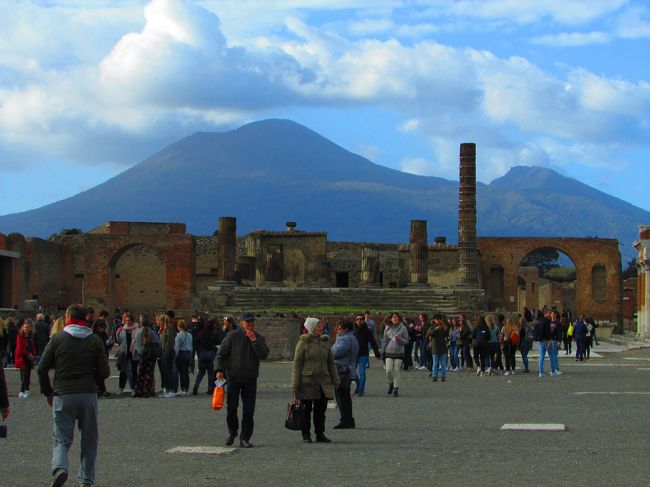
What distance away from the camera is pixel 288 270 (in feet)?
205

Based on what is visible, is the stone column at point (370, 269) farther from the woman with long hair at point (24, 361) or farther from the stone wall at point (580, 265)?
the woman with long hair at point (24, 361)

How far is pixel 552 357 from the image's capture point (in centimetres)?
2548

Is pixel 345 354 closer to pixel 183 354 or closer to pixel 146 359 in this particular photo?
pixel 146 359

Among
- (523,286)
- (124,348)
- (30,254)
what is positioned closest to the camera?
(124,348)

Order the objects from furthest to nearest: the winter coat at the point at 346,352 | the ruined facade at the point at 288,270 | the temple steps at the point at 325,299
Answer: the ruined facade at the point at 288,270
the temple steps at the point at 325,299
the winter coat at the point at 346,352

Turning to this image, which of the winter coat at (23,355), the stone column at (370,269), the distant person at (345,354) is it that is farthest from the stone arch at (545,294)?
the distant person at (345,354)

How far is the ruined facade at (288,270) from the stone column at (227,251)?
0.06 meters

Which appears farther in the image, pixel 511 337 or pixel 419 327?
pixel 419 327

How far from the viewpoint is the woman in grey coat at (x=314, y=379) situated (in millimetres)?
13172

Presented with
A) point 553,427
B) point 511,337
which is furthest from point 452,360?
point 553,427

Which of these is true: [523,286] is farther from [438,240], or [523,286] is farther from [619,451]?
[619,451]

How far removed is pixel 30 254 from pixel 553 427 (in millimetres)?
43221

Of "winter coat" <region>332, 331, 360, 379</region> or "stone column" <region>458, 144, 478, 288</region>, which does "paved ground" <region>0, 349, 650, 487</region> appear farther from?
"stone column" <region>458, 144, 478, 288</region>

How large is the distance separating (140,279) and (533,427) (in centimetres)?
5268
